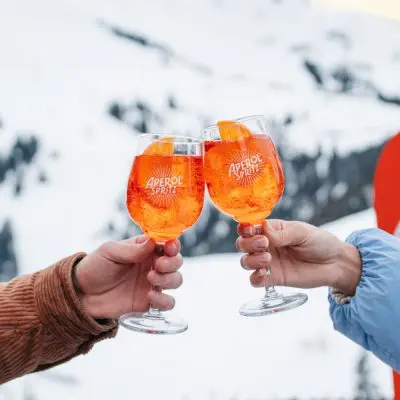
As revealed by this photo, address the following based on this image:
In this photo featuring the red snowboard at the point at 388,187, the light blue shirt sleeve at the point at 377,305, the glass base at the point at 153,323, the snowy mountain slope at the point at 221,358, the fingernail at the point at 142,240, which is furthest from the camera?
the red snowboard at the point at 388,187

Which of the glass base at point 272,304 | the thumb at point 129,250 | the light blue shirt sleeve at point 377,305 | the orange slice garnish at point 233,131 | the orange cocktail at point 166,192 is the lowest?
the light blue shirt sleeve at point 377,305

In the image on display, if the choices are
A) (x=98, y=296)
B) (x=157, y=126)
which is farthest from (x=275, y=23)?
(x=98, y=296)

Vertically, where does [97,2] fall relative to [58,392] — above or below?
above

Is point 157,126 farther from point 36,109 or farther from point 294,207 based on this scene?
point 294,207

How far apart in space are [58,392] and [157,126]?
0.76 meters

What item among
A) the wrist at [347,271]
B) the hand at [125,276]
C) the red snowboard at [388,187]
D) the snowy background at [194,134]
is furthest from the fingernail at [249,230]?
the red snowboard at [388,187]

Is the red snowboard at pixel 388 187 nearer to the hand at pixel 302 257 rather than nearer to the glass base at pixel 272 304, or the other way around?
the hand at pixel 302 257

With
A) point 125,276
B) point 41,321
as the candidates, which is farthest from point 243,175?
point 41,321

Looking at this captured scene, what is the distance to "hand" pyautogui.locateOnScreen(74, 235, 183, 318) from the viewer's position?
2.93 ft

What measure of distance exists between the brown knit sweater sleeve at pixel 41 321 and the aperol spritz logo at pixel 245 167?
0.34m

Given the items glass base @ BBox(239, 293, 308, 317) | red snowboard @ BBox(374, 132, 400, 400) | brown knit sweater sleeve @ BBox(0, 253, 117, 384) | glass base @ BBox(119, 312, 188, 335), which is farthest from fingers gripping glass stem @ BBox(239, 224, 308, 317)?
red snowboard @ BBox(374, 132, 400, 400)

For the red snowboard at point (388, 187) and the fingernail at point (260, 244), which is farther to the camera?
the red snowboard at point (388, 187)

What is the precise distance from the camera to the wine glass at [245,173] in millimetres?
845

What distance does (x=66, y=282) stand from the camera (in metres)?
0.97
